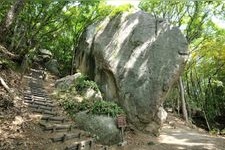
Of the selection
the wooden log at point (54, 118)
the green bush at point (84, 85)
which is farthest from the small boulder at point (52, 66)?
the wooden log at point (54, 118)

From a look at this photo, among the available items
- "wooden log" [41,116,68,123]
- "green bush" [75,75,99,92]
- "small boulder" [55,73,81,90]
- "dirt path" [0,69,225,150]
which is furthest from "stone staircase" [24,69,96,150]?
"small boulder" [55,73,81,90]

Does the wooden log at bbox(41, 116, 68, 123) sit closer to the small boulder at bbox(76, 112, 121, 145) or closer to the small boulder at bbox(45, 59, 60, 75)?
the small boulder at bbox(76, 112, 121, 145)

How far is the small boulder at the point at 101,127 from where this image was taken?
1075 centimetres

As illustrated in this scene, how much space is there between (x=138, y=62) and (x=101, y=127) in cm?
419

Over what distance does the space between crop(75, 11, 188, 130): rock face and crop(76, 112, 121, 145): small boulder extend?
1893 millimetres

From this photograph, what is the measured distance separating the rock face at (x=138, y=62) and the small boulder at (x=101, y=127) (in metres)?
1.89

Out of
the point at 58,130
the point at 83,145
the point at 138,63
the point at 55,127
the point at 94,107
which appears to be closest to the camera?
the point at 83,145

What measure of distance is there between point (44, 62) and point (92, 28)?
11.9 metres

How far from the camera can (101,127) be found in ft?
35.8

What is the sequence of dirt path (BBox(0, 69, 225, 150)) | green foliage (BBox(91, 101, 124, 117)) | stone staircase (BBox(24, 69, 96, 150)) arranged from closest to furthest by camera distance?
dirt path (BBox(0, 69, 225, 150)) < stone staircase (BBox(24, 69, 96, 150)) < green foliage (BBox(91, 101, 124, 117))

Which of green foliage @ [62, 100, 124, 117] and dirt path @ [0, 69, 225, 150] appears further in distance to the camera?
green foliage @ [62, 100, 124, 117]

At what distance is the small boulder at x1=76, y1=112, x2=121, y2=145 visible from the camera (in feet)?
35.3

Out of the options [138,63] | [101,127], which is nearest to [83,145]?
[101,127]

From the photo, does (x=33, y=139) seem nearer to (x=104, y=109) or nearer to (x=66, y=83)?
(x=104, y=109)
